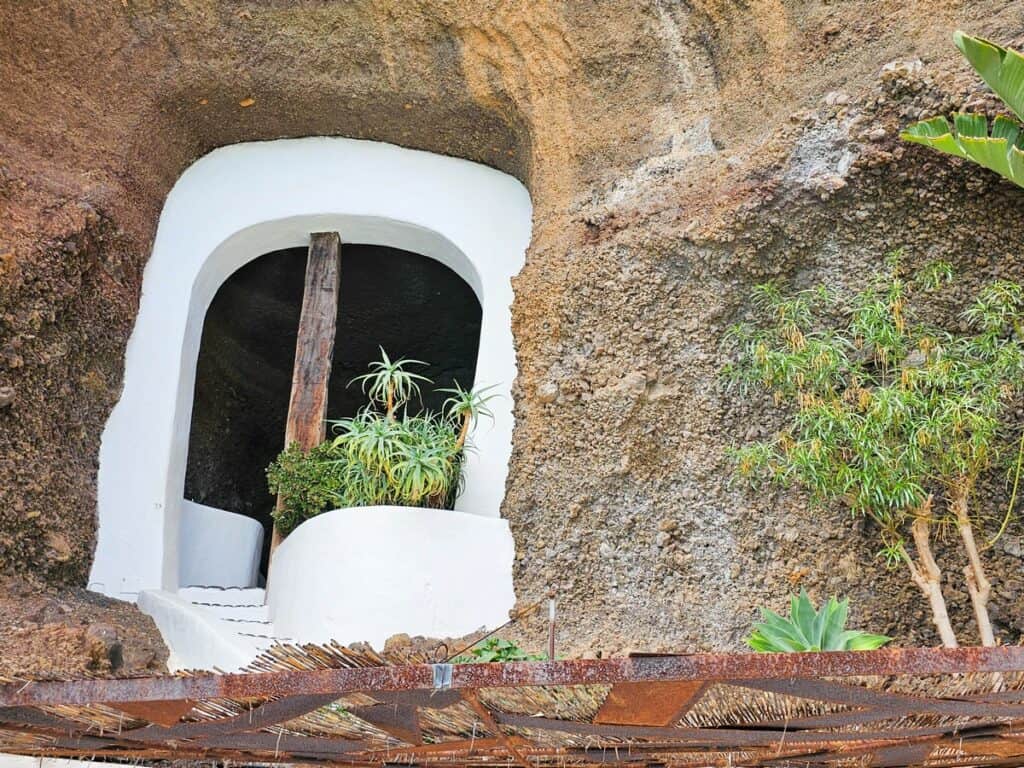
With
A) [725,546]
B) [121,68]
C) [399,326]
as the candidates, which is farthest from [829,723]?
[399,326]

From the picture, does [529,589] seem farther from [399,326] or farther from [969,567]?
[399,326]

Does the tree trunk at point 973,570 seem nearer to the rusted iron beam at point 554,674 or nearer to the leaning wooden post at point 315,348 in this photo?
the rusted iron beam at point 554,674

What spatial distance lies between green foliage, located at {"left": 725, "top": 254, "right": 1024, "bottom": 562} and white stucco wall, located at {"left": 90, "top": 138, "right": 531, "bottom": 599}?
2259 millimetres

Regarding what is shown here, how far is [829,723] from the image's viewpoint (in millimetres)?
3812

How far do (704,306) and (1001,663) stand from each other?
4.67 metres

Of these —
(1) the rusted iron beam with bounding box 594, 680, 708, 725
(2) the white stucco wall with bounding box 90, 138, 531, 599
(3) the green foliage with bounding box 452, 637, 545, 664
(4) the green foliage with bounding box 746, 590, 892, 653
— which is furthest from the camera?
(2) the white stucco wall with bounding box 90, 138, 531, 599

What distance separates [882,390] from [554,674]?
3562 mm

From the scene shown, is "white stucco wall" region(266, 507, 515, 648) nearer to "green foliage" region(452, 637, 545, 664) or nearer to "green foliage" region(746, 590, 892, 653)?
"green foliage" region(452, 637, 545, 664)

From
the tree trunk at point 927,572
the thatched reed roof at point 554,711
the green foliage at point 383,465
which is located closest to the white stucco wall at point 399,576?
the green foliage at point 383,465

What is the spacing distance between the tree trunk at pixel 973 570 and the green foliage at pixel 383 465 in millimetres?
3318

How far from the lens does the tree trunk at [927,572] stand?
19.5 feet

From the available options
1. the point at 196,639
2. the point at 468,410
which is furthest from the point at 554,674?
the point at 468,410

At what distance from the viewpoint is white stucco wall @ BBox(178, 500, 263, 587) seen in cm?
963

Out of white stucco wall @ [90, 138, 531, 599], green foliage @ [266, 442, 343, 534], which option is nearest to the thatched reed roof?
green foliage @ [266, 442, 343, 534]
